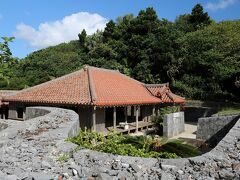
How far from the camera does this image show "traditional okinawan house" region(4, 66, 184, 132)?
18.3 metres

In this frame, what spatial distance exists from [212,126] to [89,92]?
810 centimetres

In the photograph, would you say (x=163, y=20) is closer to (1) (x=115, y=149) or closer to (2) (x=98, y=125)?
(2) (x=98, y=125)

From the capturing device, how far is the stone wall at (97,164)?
4.59 m

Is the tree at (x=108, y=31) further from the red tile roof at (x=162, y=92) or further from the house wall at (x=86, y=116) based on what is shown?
the house wall at (x=86, y=116)

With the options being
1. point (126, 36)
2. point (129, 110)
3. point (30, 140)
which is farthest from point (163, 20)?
point (30, 140)

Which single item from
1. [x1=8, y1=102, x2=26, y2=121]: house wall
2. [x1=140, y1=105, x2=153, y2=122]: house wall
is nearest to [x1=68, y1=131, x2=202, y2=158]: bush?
[x1=8, y1=102, x2=26, y2=121]: house wall

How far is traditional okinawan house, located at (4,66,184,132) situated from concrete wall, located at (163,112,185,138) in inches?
108

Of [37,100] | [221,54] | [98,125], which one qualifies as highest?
[221,54]

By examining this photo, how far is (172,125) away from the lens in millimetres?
19578

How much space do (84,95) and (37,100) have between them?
347 centimetres

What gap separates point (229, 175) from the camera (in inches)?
175

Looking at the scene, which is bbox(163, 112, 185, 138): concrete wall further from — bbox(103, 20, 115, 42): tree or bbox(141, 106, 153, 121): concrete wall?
bbox(103, 20, 115, 42): tree

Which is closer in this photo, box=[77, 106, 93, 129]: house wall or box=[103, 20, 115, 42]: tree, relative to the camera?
box=[77, 106, 93, 129]: house wall

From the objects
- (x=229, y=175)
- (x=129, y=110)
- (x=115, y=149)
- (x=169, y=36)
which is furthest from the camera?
(x=169, y=36)
